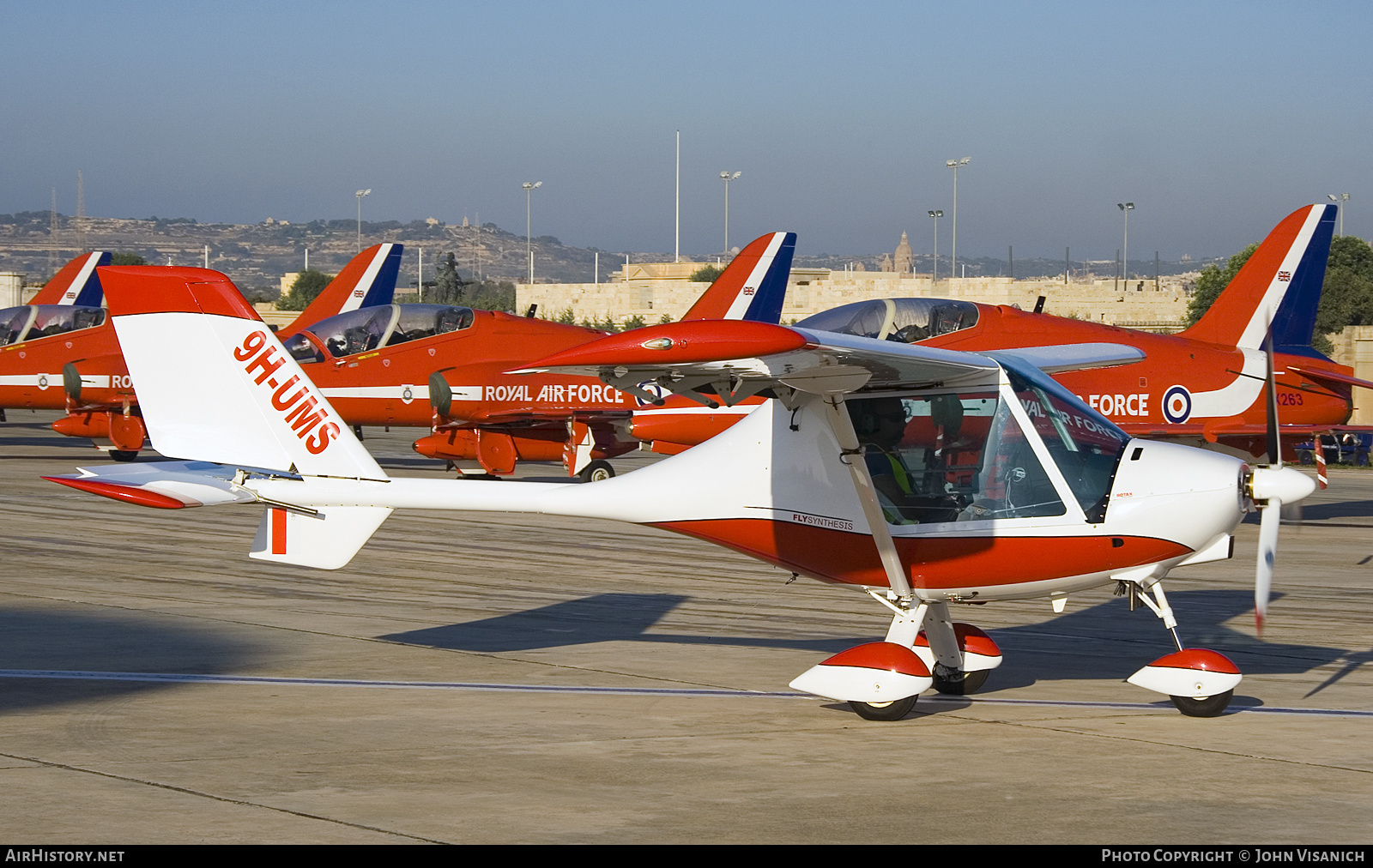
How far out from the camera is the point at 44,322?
29.1 meters

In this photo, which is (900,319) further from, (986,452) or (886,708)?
(886,708)

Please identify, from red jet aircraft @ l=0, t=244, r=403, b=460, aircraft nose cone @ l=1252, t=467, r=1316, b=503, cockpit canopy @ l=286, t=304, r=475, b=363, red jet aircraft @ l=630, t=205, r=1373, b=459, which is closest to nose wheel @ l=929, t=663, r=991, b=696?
aircraft nose cone @ l=1252, t=467, r=1316, b=503

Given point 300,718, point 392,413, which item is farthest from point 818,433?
point 392,413


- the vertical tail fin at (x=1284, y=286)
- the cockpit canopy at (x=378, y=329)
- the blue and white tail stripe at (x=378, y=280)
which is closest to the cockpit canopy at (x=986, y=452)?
the vertical tail fin at (x=1284, y=286)

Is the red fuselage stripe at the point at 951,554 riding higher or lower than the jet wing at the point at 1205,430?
higher

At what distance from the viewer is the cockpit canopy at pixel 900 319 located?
20.8 m

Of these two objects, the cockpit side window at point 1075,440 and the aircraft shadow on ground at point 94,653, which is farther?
the aircraft shadow on ground at point 94,653

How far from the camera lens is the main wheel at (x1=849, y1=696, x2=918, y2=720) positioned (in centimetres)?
838

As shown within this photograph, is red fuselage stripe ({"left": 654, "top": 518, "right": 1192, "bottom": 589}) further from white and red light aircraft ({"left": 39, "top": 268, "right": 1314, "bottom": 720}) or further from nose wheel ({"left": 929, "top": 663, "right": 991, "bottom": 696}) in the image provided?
nose wheel ({"left": 929, "top": 663, "right": 991, "bottom": 696})

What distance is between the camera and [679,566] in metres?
15.8

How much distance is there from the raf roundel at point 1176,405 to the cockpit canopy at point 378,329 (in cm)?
1246

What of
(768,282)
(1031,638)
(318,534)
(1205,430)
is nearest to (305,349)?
(768,282)

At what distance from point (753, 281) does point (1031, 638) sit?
1781 centimetres

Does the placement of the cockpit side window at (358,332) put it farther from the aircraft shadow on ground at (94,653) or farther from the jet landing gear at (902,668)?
the jet landing gear at (902,668)
